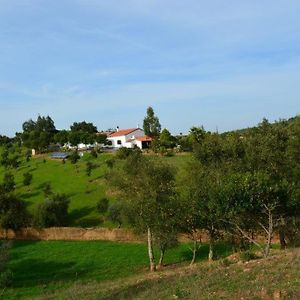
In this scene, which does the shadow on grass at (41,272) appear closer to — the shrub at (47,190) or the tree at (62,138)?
the shrub at (47,190)

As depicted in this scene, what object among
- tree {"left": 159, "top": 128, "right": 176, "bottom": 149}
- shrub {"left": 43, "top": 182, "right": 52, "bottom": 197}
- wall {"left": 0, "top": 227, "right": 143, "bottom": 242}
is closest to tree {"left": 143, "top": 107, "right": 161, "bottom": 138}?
tree {"left": 159, "top": 128, "right": 176, "bottom": 149}

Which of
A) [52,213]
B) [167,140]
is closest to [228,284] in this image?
[52,213]

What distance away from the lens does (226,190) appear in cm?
2655

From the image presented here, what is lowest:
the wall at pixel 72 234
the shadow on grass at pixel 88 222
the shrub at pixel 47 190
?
the wall at pixel 72 234

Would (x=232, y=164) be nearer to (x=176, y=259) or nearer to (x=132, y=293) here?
(x=176, y=259)

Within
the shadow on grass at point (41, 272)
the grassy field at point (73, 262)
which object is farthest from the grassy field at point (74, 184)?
the shadow on grass at point (41, 272)

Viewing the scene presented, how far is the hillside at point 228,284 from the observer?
15.8 metres

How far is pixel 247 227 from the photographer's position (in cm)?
2933

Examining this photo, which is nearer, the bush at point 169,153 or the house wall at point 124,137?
the bush at point 169,153

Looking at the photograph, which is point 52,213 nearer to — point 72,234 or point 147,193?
point 72,234

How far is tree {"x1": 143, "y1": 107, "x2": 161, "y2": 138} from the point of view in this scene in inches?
3959

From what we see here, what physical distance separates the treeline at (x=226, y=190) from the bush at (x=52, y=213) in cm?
1880

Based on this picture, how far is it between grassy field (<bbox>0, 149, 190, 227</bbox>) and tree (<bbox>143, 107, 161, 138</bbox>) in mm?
16720

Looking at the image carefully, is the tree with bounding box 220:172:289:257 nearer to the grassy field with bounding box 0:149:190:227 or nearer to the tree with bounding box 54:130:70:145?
the grassy field with bounding box 0:149:190:227
